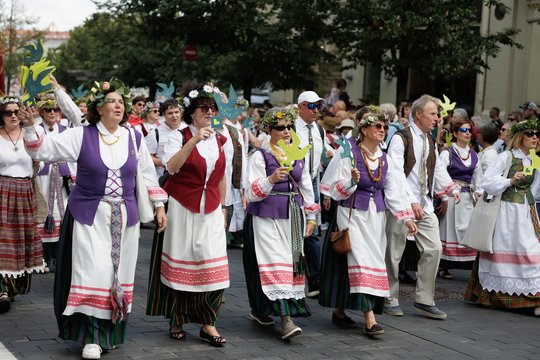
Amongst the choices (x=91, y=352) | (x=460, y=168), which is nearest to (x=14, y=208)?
(x=91, y=352)

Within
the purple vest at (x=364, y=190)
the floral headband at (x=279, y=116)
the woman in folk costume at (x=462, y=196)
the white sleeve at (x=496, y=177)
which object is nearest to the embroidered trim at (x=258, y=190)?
the floral headband at (x=279, y=116)

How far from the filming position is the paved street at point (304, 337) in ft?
22.5

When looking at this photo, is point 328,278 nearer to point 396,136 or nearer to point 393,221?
point 393,221

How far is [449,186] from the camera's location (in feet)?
29.6

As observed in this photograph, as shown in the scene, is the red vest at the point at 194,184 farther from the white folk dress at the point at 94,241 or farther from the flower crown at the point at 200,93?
the white folk dress at the point at 94,241

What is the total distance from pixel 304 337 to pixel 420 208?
1569mm

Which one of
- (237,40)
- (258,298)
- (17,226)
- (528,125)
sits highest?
(237,40)

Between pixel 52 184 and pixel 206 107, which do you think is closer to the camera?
pixel 206 107

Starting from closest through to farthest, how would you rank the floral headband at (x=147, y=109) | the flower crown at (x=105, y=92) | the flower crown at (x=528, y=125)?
1. the flower crown at (x=105, y=92)
2. the flower crown at (x=528, y=125)
3. the floral headband at (x=147, y=109)

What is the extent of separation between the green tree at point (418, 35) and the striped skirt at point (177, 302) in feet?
32.4

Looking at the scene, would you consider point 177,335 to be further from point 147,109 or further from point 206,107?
point 147,109

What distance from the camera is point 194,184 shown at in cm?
716

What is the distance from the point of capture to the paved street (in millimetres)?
6871

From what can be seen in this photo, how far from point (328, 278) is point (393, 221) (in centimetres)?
96
